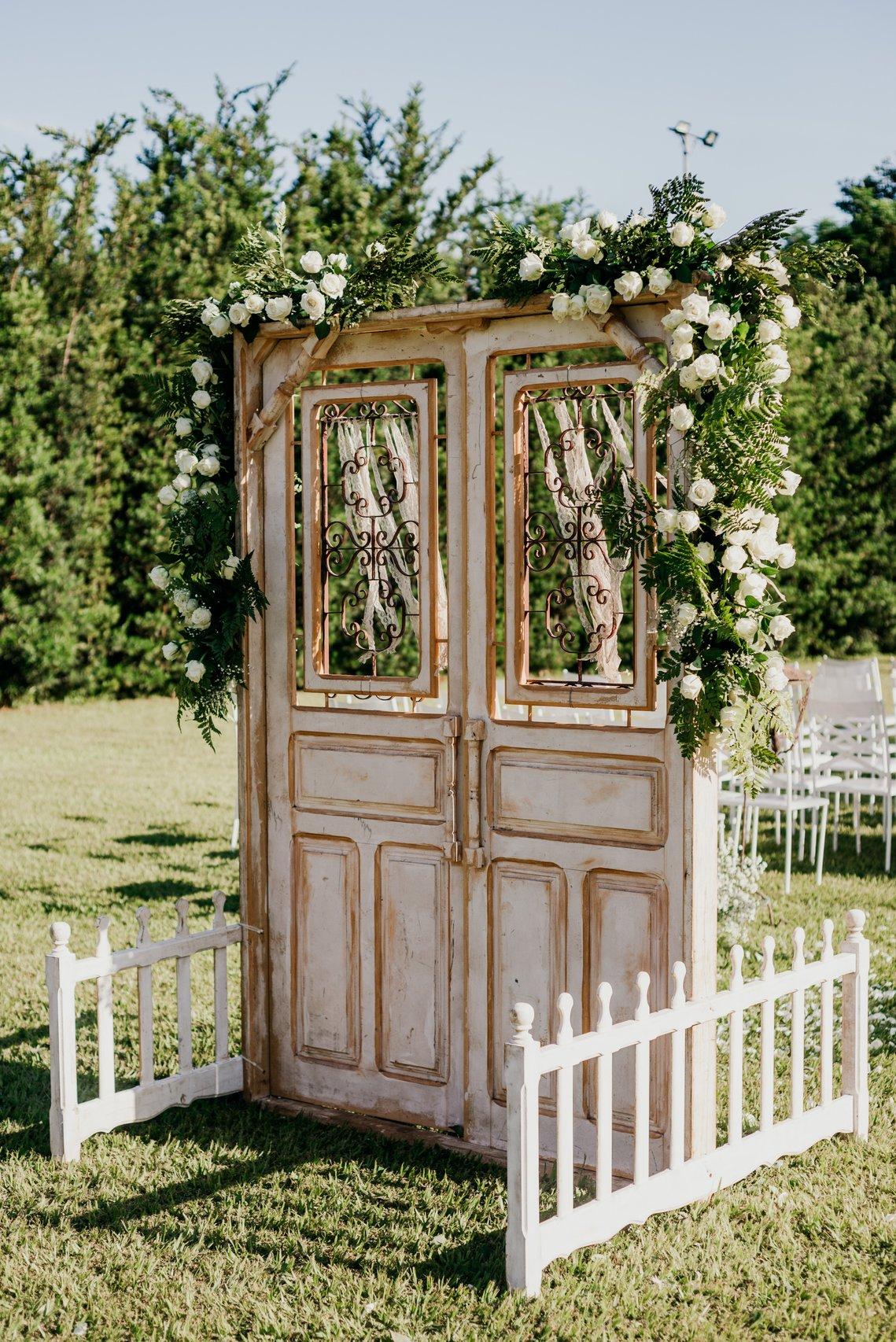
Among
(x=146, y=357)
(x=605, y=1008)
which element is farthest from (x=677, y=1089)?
(x=146, y=357)

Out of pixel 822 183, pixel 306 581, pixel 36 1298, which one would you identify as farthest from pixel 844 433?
pixel 36 1298

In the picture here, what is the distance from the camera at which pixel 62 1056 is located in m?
4.52

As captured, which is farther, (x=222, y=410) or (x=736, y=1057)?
(x=222, y=410)

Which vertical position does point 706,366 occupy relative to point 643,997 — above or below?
above

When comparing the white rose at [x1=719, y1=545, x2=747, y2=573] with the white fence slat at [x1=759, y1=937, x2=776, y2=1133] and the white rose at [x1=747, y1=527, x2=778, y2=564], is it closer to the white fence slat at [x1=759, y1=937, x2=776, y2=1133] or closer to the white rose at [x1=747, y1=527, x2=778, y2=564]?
the white rose at [x1=747, y1=527, x2=778, y2=564]

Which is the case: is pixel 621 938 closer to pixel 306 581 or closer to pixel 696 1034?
pixel 696 1034

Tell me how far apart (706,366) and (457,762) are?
155 centimetres

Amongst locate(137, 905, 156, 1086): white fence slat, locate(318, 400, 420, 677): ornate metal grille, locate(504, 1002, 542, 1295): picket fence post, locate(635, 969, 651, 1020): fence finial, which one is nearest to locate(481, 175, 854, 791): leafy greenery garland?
locate(635, 969, 651, 1020): fence finial

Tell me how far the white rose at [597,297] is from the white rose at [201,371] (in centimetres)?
154

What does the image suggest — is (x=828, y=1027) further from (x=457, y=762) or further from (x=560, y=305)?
(x=560, y=305)

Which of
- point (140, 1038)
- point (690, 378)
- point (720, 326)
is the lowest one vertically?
point (140, 1038)

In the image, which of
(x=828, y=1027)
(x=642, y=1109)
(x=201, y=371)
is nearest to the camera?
(x=642, y=1109)

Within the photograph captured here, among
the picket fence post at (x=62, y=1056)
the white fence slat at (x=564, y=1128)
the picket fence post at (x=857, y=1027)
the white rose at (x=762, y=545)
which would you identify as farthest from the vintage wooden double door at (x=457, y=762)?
the picket fence post at (x=62, y=1056)

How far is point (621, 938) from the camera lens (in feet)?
14.4
